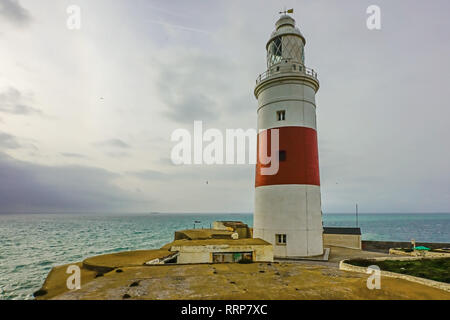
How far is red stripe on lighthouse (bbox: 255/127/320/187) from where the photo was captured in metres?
20.5

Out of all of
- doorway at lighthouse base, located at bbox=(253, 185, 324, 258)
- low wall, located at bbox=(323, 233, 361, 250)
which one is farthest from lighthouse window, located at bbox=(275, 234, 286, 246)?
low wall, located at bbox=(323, 233, 361, 250)

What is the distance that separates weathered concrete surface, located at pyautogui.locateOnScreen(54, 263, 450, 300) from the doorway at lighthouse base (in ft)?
35.3

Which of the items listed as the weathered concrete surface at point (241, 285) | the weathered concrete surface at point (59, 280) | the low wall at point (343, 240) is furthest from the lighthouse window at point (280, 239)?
the weathered concrete surface at point (59, 280)

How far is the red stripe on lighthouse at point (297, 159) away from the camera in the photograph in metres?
20.5

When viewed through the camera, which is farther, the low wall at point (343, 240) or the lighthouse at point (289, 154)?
the low wall at point (343, 240)

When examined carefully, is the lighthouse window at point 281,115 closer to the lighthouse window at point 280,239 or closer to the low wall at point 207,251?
the lighthouse window at point 280,239

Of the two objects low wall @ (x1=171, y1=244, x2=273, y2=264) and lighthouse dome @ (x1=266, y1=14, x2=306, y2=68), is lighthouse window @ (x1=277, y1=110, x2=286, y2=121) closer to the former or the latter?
lighthouse dome @ (x1=266, y1=14, x2=306, y2=68)

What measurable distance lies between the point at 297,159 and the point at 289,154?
793mm

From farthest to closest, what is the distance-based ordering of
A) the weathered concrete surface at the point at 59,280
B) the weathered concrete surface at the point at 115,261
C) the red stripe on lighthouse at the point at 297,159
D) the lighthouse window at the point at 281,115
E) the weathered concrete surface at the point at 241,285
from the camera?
the lighthouse window at the point at 281,115, the red stripe on lighthouse at the point at 297,159, the weathered concrete surface at the point at 115,261, the weathered concrete surface at the point at 59,280, the weathered concrete surface at the point at 241,285

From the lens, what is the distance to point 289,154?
2056cm

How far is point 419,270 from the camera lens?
10312 mm
